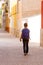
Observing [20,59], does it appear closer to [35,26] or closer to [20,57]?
[20,57]

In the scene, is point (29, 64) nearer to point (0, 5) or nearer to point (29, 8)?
point (29, 8)

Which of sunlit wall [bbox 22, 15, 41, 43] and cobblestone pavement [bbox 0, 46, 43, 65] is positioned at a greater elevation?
sunlit wall [bbox 22, 15, 41, 43]

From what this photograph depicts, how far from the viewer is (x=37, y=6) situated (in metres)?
27.3

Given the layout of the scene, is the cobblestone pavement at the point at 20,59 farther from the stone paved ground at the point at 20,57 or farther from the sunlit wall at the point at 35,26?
the sunlit wall at the point at 35,26

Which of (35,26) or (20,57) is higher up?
(35,26)

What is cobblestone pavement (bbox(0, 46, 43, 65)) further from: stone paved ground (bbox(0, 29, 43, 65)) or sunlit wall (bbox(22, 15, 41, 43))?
sunlit wall (bbox(22, 15, 41, 43))

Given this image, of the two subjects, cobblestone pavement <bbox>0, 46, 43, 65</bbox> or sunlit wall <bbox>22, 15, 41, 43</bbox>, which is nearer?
cobblestone pavement <bbox>0, 46, 43, 65</bbox>

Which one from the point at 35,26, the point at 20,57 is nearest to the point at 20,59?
the point at 20,57

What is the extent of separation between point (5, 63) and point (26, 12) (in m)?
16.9

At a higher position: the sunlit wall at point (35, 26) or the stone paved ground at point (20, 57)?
the sunlit wall at point (35, 26)

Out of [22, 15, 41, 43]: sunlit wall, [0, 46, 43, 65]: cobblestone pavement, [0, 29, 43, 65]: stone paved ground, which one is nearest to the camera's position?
[0, 46, 43, 65]: cobblestone pavement

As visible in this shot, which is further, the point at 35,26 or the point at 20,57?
the point at 35,26

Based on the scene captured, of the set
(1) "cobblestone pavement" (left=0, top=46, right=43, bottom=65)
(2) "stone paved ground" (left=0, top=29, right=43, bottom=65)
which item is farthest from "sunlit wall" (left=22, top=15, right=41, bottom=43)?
(1) "cobblestone pavement" (left=0, top=46, right=43, bottom=65)

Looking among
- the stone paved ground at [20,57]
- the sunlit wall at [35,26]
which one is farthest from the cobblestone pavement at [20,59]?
the sunlit wall at [35,26]
